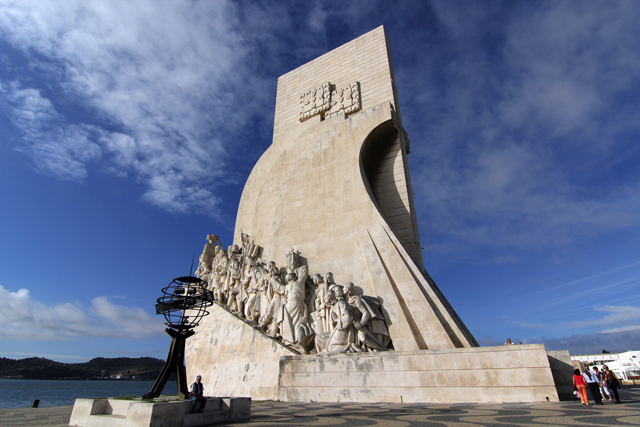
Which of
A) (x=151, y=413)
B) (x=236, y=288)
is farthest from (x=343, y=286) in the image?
(x=151, y=413)

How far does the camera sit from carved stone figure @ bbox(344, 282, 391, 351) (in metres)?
6.62

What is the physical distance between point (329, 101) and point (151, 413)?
1115cm

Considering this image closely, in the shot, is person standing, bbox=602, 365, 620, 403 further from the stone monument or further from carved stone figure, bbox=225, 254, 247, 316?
carved stone figure, bbox=225, 254, 247, 316

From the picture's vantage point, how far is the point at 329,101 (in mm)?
12469

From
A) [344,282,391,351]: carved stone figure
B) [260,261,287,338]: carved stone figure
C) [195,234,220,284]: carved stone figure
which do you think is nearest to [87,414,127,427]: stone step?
[344,282,391,351]: carved stone figure

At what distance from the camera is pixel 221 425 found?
3.46 metres

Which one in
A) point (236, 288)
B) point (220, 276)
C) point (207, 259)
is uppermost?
point (207, 259)

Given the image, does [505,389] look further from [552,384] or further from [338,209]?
[338,209]

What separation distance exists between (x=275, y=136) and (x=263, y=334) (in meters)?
8.03

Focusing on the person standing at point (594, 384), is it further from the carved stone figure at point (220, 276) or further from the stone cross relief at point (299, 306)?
the carved stone figure at point (220, 276)

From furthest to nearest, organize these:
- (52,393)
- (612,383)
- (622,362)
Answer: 1. (52,393)
2. (622,362)
3. (612,383)

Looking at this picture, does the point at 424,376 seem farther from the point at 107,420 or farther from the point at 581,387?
the point at 107,420

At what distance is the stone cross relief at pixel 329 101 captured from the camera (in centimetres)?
1188

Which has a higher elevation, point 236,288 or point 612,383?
point 236,288
